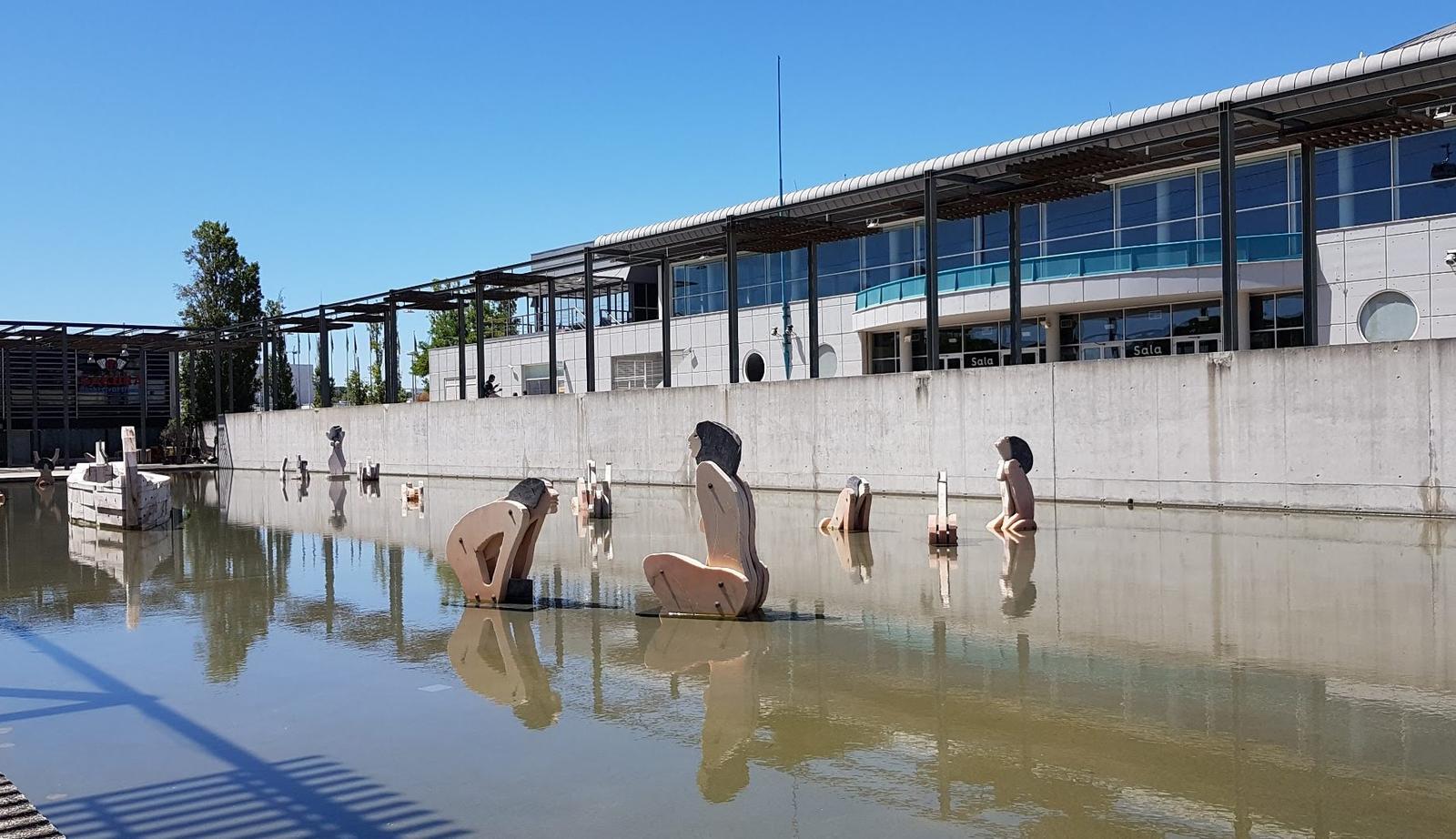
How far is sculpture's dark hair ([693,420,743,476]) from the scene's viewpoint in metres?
10.6

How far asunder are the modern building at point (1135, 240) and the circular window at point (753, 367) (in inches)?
4.8

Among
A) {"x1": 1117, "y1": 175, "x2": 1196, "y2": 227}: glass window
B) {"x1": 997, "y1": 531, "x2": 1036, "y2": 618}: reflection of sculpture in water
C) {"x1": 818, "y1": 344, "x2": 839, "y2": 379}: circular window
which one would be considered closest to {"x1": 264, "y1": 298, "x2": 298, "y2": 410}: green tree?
{"x1": 818, "y1": 344, "x2": 839, "y2": 379}: circular window

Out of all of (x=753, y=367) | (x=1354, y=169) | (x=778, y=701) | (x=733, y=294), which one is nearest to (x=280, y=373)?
(x=753, y=367)

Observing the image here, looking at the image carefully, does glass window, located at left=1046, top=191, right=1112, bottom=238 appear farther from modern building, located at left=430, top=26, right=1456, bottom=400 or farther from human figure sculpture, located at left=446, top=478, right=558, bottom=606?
human figure sculpture, located at left=446, top=478, right=558, bottom=606

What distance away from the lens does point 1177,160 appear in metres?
25.9

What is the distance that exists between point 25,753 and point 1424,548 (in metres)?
15.0

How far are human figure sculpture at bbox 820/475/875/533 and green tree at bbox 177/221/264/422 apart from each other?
178ft

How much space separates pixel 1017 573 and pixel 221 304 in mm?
61874

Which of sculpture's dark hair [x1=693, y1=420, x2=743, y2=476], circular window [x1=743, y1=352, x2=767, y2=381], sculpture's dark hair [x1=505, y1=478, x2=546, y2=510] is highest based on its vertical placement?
circular window [x1=743, y1=352, x2=767, y2=381]

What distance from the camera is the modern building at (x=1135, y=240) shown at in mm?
23672

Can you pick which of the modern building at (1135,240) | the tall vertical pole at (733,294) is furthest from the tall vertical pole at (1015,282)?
the tall vertical pole at (733,294)

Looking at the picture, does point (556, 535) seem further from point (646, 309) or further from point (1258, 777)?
point (646, 309)

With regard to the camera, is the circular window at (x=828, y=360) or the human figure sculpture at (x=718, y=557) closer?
the human figure sculpture at (x=718, y=557)

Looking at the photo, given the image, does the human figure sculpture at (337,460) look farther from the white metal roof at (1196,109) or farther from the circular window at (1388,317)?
the circular window at (1388,317)
